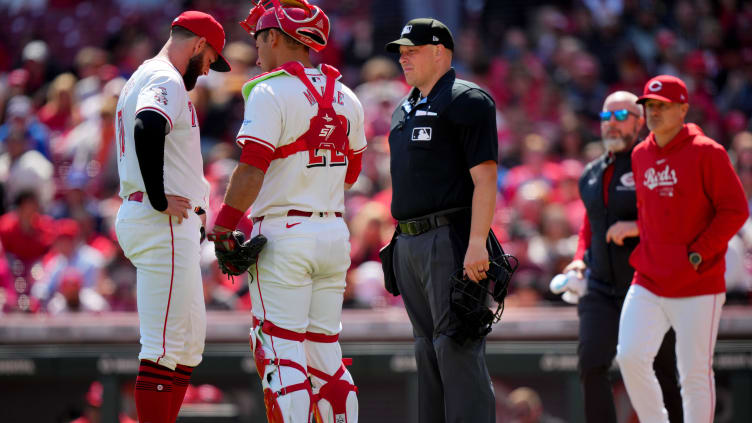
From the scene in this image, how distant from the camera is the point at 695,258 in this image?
530cm

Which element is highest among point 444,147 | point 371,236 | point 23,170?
point 444,147

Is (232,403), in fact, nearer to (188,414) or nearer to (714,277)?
(188,414)

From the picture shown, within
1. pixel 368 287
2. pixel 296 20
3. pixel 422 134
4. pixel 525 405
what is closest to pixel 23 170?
pixel 368 287

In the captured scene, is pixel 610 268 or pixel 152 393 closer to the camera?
pixel 152 393

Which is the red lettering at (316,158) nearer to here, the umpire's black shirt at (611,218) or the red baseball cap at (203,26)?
the red baseball cap at (203,26)

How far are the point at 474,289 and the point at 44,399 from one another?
4.75 m

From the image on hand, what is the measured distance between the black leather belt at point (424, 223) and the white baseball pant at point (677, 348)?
4.44 feet

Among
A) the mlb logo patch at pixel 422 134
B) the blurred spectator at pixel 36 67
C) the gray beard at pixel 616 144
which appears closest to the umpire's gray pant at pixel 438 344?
the mlb logo patch at pixel 422 134

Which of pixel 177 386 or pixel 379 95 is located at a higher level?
pixel 379 95

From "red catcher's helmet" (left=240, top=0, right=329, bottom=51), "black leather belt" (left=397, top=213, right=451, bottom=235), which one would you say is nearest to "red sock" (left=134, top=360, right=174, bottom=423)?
"black leather belt" (left=397, top=213, right=451, bottom=235)

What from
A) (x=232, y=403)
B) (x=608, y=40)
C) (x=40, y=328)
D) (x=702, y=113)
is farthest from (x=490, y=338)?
(x=608, y=40)

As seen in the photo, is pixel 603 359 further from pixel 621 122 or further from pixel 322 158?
pixel 322 158

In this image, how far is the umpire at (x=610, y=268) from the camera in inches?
233

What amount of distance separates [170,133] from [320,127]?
766 millimetres
